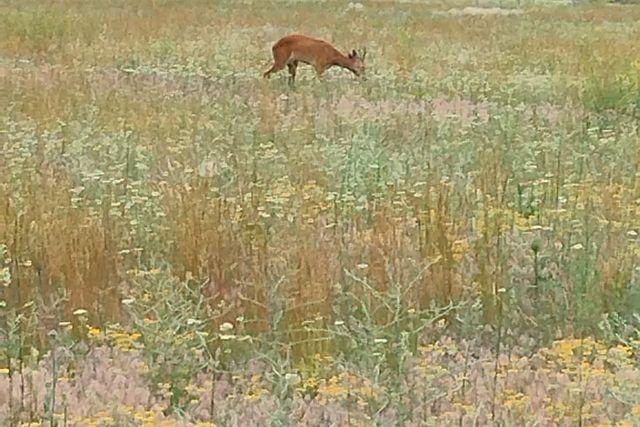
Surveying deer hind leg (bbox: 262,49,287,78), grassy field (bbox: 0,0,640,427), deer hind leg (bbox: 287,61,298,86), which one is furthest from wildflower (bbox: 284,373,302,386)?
deer hind leg (bbox: 262,49,287,78)

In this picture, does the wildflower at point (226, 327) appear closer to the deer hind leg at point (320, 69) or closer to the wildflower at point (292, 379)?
the wildflower at point (292, 379)

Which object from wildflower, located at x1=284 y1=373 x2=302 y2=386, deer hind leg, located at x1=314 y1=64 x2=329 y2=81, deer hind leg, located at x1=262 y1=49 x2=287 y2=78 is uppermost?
deer hind leg, located at x1=262 y1=49 x2=287 y2=78

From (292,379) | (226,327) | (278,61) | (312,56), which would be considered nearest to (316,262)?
(226,327)

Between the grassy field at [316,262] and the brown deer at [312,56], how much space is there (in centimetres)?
367

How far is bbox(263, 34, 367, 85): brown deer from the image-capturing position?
15469 millimetres

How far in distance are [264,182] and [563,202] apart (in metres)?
1.82

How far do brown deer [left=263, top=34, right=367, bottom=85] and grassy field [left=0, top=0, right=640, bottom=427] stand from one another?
3.67 metres

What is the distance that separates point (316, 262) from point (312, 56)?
33.4 ft

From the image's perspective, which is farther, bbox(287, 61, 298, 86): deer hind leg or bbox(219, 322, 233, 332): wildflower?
bbox(287, 61, 298, 86): deer hind leg

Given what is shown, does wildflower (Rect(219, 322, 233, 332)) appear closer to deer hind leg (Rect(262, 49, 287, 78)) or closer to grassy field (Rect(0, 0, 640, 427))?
grassy field (Rect(0, 0, 640, 427))

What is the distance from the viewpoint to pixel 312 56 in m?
15.8

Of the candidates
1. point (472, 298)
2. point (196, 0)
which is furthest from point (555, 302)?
point (196, 0)

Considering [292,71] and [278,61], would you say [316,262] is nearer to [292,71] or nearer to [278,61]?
[292,71]

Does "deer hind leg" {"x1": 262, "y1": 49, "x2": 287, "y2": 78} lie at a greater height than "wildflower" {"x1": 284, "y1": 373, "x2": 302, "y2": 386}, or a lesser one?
greater
